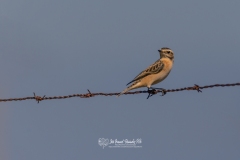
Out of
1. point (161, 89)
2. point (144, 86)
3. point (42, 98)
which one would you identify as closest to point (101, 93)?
point (42, 98)

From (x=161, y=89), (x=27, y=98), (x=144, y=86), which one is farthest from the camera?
(x=144, y=86)

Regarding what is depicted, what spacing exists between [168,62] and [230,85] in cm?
546

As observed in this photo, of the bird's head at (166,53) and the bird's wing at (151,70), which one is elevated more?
the bird's head at (166,53)

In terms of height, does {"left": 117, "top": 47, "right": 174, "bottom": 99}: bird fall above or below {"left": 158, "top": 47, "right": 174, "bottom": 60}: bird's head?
below

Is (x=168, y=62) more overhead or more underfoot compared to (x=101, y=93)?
more overhead

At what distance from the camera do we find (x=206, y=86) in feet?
37.3

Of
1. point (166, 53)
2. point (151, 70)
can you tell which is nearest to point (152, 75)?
point (151, 70)

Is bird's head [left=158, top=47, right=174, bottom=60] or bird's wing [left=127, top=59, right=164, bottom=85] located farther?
bird's head [left=158, top=47, right=174, bottom=60]

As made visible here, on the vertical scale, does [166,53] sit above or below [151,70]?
above

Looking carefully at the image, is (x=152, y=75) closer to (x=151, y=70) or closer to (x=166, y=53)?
(x=151, y=70)

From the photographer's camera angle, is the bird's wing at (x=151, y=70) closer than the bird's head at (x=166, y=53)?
Yes

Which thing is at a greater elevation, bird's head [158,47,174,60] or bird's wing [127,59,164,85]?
bird's head [158,47,174,60]

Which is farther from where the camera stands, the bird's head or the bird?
the bird's head

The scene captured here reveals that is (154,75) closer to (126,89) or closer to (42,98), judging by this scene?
(126,89)
